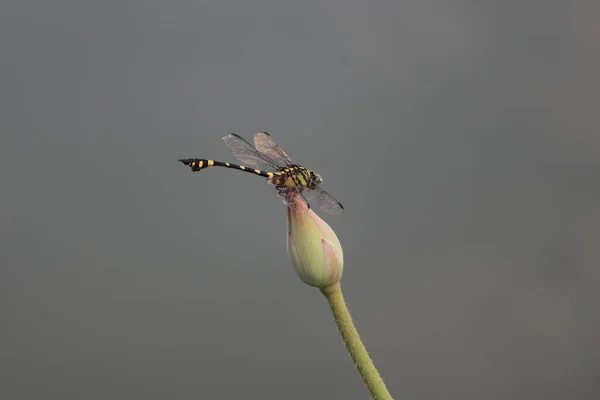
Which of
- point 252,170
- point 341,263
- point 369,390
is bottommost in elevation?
point 369,390

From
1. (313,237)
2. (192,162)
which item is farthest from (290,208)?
(192,162)

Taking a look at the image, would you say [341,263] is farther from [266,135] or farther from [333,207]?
[266,135]

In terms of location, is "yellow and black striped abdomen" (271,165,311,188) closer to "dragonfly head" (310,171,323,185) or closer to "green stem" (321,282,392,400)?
"dragonfly head" (310,171,323,185)

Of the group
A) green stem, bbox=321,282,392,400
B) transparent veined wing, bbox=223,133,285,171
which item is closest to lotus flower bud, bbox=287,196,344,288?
green stem, bbox=321,282,392,400

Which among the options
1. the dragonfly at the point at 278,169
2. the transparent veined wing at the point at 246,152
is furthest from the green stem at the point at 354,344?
the transparent veined wing at the point at 246,152

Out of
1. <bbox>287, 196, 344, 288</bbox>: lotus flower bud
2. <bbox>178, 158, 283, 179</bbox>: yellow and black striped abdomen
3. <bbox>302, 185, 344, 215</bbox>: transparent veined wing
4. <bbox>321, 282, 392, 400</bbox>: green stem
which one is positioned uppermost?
<bbox>178, 158, 283, 179</bbox>: yellow and black striped abdomen

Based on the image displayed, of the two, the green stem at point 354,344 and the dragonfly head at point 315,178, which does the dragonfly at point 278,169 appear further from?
the green stem at point 354,344
